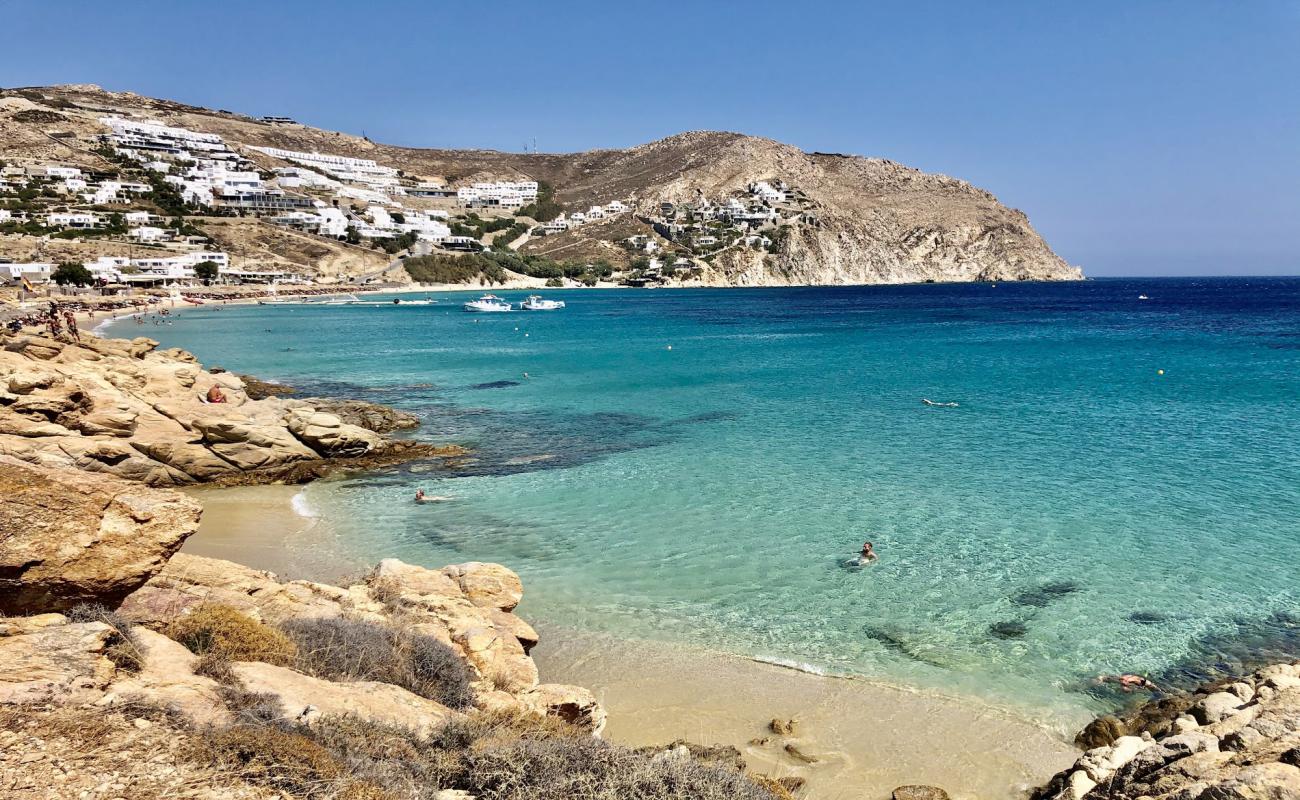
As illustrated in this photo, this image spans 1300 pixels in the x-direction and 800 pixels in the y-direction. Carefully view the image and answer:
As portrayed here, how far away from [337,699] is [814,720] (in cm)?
545

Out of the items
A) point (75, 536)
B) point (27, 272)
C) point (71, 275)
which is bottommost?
point (75, 536)

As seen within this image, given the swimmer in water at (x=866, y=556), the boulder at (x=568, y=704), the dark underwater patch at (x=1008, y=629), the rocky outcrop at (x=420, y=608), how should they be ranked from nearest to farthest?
the rocky outcrop at (x=420, y=608), the boulder at (x=568, y=704), the dark underwater patch at (x=1008, y=629), the swimmer in water at (x=866, y=556)

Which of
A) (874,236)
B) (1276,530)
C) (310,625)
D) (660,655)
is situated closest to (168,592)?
(310,625)

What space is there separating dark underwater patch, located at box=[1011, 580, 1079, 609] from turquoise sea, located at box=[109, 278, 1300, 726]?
0.05m

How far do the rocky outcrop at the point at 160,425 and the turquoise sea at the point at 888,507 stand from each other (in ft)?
6.47

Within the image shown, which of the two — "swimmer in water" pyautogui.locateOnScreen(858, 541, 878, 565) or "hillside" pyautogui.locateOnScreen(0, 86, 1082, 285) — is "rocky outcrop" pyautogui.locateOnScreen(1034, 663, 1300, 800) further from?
"hillside" pyautogui.locateOnScreen(0, 86, 1082, 285)

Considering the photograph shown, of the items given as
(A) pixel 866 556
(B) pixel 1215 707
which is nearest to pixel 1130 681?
(B) pixel 1215 707

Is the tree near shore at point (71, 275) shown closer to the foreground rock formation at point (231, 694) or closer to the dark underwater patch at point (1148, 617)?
the foreground rock formation at point (231, 694)

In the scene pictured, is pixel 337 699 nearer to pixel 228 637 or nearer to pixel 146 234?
pixel 228 637

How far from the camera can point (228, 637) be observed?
256 inches

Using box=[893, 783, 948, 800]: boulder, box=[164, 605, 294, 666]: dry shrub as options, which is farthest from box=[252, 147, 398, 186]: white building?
box=[893, 783, 948, 800]: boulder

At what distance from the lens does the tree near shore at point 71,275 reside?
77.4 metres

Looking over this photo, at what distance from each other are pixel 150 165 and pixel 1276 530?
173 meters

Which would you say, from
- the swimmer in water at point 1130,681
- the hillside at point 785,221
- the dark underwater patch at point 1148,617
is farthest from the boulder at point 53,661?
the hillside at point 785,221
